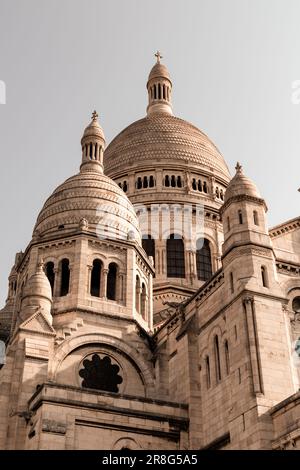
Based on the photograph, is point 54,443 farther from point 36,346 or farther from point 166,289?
point 166,289

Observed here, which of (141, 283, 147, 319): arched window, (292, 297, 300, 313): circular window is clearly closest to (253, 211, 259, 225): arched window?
(292, 297, 300, 313): circular window

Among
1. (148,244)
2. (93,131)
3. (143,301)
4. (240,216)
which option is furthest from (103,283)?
(148,244)

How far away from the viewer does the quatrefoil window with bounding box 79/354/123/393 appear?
1128 inches

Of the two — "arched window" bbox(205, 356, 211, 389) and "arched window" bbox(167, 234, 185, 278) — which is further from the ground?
"arched window" bbox(167, 234, 185, 278)

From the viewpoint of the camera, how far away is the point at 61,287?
104ft

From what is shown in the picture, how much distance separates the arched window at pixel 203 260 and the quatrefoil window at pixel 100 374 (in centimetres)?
1648

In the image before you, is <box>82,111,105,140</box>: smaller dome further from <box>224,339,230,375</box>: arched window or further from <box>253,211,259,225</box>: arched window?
<box>224,339,230,375</box>: arched window

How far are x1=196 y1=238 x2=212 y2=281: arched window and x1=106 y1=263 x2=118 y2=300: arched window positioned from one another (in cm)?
1327

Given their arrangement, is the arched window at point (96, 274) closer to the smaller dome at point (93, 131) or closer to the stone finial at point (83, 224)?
the stone finial at point (83, 224)

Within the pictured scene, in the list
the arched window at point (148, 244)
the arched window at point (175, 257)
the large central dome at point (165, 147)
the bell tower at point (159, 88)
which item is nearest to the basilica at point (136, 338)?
the arched window at point (175, 257)

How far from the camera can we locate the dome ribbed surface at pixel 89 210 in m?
33.8

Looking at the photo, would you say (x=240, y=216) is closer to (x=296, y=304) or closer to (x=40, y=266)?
(x=296, y=304)

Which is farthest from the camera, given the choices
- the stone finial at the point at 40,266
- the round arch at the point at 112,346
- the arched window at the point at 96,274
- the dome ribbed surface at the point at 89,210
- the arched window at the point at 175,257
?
the arched window at the point at 175,257
